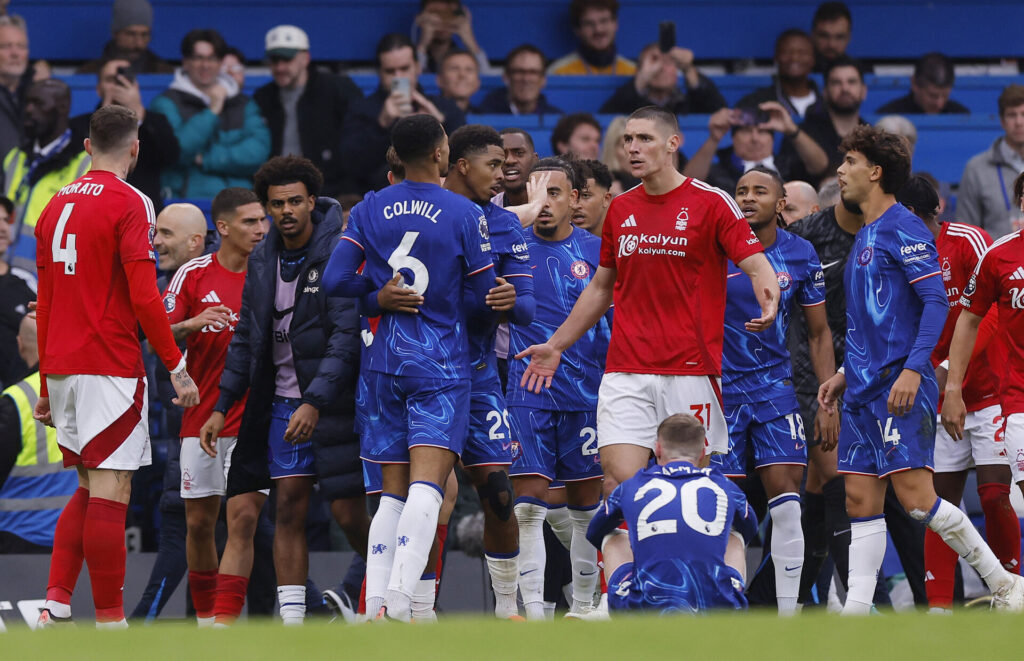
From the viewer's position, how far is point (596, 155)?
36.0ft

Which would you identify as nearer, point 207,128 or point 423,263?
point 423,263

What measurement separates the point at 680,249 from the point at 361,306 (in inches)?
→ 58.3

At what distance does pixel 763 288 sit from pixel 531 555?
6.88ft

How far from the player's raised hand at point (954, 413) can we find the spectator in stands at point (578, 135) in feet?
14.1

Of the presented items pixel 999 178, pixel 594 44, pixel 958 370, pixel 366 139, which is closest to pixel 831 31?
pixel 594 44

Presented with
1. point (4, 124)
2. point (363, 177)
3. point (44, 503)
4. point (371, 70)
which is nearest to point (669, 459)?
point (44, 503)

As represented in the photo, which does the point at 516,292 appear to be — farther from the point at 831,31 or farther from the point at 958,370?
the point at 831,31

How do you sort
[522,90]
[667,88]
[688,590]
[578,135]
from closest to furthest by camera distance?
[688,590]
[578,135]
[667,88]
[522,90]

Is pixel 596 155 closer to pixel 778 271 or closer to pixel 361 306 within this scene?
pixel 778 271

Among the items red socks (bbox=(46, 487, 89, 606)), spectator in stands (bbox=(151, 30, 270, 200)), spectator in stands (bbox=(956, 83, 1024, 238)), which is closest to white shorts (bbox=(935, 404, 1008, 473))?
spectator in stands (bbox=(956, 83, 1024, 238))

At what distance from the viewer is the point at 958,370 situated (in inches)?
283

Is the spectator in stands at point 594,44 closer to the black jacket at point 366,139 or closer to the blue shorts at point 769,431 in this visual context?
the black jacket at point 366,139

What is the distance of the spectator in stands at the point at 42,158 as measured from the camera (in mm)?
10891

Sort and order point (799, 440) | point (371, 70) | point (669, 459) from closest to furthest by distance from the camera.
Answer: point (669, 459) < point (799, 440) < point (371, 70)
